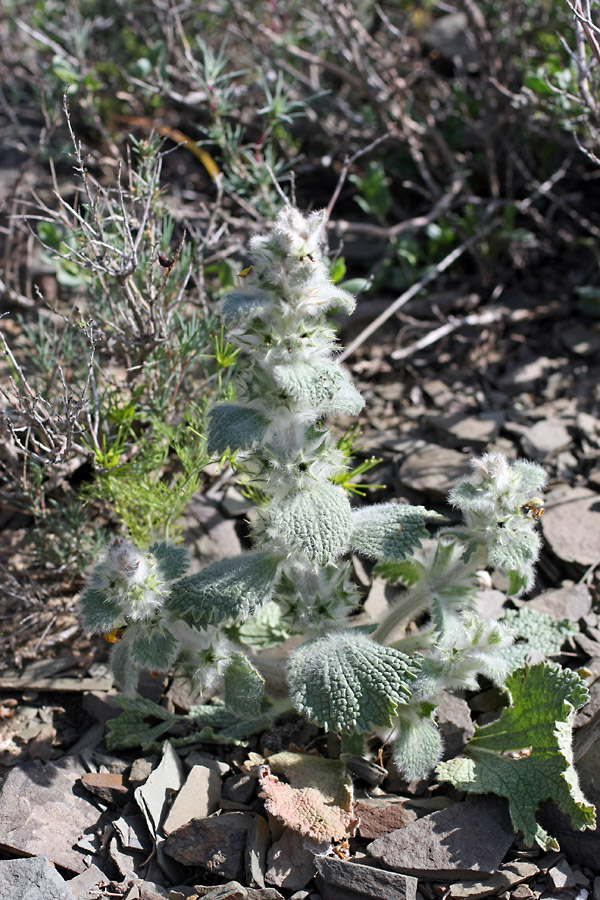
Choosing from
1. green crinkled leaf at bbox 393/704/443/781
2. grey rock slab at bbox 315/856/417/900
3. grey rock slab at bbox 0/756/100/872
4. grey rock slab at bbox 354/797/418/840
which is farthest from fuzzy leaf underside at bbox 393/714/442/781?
grey rock slab at bbox 0/756/100/872

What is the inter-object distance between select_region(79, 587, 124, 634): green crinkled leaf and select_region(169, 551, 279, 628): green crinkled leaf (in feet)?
0.56

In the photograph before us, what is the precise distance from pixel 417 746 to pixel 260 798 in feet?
1.71

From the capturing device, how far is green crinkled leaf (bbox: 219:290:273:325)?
200 centimetres

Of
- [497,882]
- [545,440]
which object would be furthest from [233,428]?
[545,440]

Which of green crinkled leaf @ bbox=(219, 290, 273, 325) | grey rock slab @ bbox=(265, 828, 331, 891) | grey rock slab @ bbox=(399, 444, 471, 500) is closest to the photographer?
green crinkled leaf @ bbox=(219, 290, 273, 325)

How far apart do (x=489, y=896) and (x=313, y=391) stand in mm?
1484

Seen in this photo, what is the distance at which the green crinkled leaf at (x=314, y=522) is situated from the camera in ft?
7.12

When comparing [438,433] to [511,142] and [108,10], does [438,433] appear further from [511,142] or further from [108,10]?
[108,10]

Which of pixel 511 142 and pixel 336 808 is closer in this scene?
pixel 336 808

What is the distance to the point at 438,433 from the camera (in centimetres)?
366

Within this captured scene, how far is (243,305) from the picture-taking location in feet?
6.63

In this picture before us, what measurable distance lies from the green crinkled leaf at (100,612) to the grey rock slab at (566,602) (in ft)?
5.02

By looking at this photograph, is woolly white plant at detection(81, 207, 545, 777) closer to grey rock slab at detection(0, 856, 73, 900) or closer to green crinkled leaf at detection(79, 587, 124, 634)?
green crinkled leaf at detection(79, 587, 124, 634)

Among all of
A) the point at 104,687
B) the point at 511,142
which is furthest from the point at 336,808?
the point at 511,142
